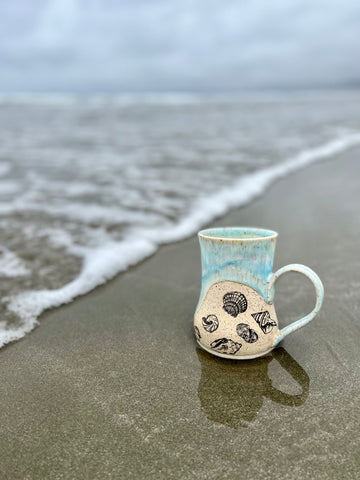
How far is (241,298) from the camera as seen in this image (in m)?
1.64

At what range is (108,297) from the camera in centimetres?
245

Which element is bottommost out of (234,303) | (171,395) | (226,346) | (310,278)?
(171,395)

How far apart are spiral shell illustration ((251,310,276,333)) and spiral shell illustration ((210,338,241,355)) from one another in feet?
0.41

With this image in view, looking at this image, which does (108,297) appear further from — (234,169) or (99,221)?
(234,169)

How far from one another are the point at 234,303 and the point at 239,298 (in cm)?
3

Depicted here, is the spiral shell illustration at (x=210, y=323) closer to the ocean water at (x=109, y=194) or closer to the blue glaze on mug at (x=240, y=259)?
the blue glaze on mug at (x=240, y=259)

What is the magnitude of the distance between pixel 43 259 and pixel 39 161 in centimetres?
537

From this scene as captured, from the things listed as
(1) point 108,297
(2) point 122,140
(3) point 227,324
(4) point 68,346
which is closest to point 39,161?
(2) point 122,140

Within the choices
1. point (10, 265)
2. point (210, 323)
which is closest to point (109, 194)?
point (10, 265)

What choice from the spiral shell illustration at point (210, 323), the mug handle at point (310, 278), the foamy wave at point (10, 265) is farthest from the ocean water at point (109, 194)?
the mug handle at point (310, 278)

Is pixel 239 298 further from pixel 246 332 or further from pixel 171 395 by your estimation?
pixel 171 395

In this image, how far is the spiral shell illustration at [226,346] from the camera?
5.33 ft

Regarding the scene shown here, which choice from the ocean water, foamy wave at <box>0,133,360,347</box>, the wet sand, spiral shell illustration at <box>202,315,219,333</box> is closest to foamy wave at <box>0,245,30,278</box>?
the ocean water

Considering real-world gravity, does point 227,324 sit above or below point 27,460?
above
